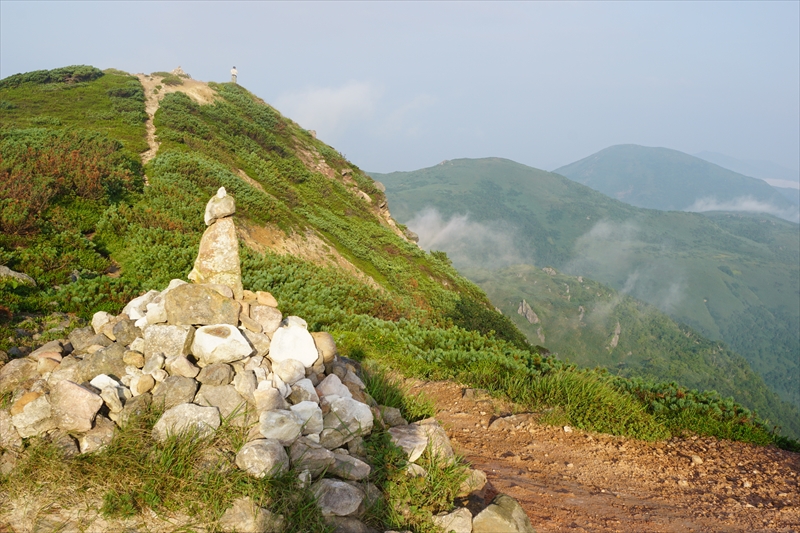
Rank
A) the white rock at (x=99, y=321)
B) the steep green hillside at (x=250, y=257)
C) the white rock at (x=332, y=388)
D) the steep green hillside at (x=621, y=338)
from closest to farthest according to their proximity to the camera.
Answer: the white rock at (x=332, y=388), the white rock at (x=99, y=321), the steep green hillside at (x=250, y=257), the steep green hillside at (x=621, y=338)

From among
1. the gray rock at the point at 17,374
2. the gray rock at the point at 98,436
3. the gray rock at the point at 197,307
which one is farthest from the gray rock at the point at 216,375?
the gray rock at the point at 17,374

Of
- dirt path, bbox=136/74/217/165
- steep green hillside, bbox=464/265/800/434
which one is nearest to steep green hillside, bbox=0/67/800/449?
dirt path, bbox=136/74/217/165

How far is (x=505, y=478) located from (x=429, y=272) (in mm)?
26665

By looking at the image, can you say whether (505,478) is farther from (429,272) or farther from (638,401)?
(429,272)

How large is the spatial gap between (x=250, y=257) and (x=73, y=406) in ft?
41.9

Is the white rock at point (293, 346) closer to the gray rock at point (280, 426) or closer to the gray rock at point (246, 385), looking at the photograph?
the gray rock at point (246, 385)

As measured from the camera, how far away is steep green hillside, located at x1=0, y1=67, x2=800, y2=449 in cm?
920

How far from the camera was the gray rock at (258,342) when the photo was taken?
5.72 meters

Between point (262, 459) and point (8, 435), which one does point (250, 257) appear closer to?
point (8, 435)

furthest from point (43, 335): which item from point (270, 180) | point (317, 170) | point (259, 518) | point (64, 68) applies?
point (64, 68)

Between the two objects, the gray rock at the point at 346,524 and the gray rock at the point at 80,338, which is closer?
the gray rock at the point at 346,524

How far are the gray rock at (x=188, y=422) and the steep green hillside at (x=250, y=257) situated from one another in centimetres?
505

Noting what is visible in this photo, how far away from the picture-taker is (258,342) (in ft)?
18.9

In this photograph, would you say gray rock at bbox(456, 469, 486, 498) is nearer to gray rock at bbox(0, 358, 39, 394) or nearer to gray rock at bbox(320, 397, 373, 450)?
gray rock at bbox(320, 397, 373, 450)
